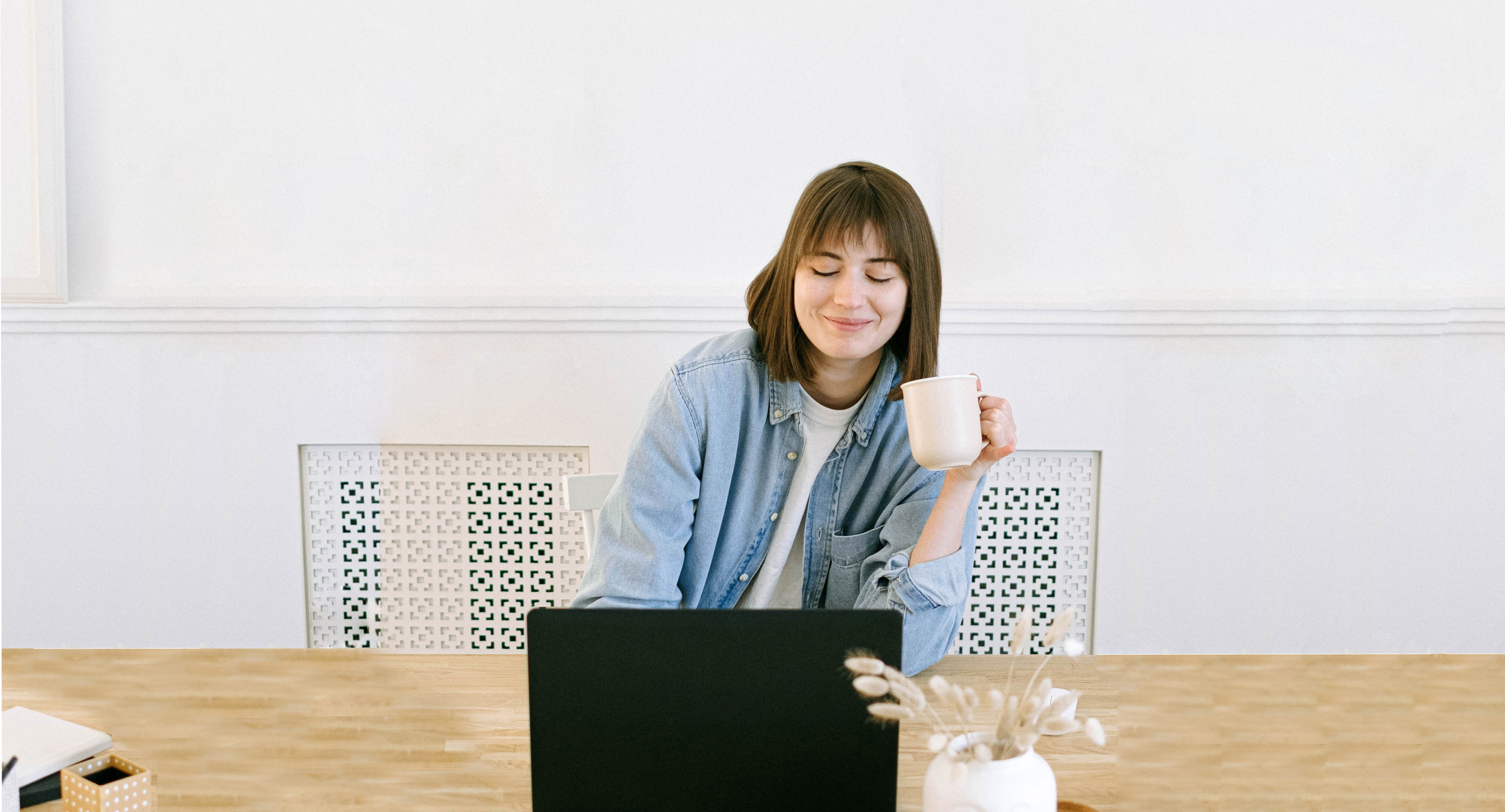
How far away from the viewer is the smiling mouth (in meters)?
1.19

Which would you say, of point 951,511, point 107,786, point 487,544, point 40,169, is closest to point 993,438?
point 951,511

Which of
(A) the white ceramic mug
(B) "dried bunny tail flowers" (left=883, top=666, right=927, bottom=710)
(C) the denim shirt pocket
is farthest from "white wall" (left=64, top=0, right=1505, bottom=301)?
(B) "dried bunny tail flowers" (left=883, top=666, right=927, bottom=710)

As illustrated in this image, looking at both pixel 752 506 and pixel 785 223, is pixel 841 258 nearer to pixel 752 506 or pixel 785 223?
pixel 752 506

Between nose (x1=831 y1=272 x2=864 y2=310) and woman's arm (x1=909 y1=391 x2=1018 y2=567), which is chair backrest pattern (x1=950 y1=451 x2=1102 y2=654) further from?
nose (x1=831 y1=272 x2=864 y2=310)

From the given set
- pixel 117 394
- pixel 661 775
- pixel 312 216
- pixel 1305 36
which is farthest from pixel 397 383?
pixel 1305 36

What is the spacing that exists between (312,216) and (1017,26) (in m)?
1.47

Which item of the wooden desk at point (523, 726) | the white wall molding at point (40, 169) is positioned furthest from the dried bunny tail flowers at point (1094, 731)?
the white wall molding at point (40, 169)

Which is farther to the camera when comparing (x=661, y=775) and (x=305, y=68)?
(x=305, y=68)

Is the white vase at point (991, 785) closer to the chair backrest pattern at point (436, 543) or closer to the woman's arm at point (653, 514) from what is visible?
the woman's arm at point (653, 514)

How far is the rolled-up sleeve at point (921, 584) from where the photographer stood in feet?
3.82

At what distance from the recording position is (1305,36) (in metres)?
2.01

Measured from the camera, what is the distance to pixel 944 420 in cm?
102

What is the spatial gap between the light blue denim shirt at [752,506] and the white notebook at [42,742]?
0.49 m

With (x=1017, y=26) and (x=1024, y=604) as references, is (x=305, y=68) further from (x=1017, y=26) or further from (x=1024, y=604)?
(x=1024, y=604)
